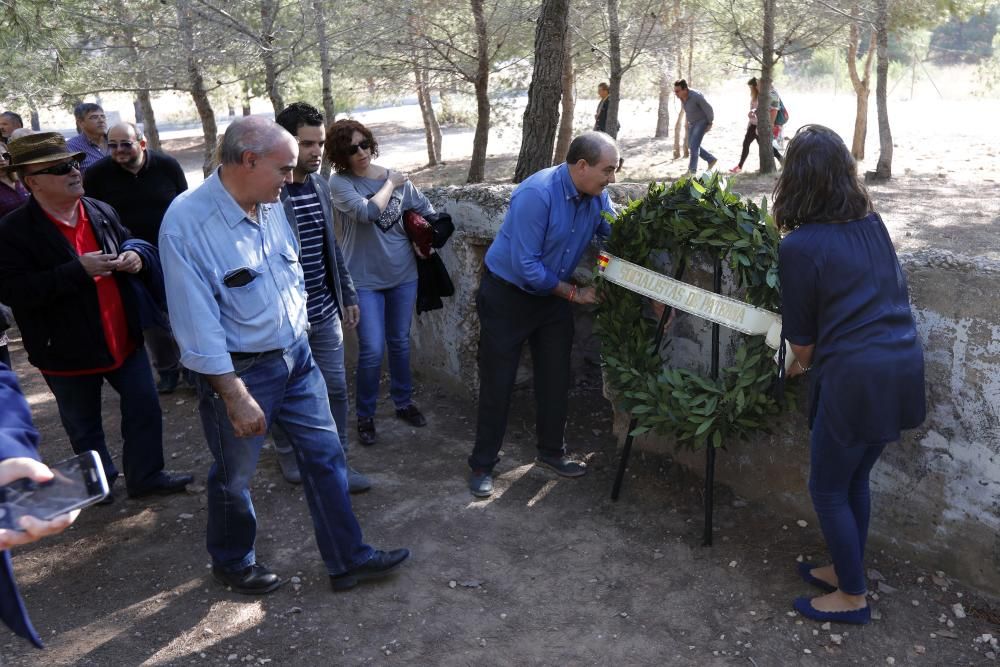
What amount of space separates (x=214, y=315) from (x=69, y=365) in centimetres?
160

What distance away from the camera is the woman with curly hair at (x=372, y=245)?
15.3 ft

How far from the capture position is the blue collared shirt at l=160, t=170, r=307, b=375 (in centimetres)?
300

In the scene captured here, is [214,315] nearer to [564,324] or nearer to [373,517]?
[373,517]

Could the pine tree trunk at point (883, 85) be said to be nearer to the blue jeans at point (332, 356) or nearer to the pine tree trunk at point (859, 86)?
the pine tree trunk at point (859, 86)

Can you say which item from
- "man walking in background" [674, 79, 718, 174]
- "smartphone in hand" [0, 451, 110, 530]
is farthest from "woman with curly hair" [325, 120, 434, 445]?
"man walking in background" [674, 79, 718, 174]

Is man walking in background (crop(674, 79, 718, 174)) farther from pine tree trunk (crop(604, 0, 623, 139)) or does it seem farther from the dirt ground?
the dirt ground

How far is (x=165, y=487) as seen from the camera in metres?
4.57

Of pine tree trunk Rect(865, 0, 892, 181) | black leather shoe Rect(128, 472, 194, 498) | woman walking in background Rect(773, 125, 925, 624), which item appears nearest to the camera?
woman walking in background Rect(773, 125, 925, 624)

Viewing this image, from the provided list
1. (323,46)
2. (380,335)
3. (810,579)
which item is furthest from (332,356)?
(323,46)

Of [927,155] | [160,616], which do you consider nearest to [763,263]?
[160,616]

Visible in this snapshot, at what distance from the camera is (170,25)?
36.4 ft

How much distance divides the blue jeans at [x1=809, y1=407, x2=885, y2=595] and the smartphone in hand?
2.36 metres

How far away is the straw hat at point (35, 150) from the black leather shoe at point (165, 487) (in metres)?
1.72

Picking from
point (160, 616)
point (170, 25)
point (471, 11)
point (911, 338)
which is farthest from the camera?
point (471, 11)
